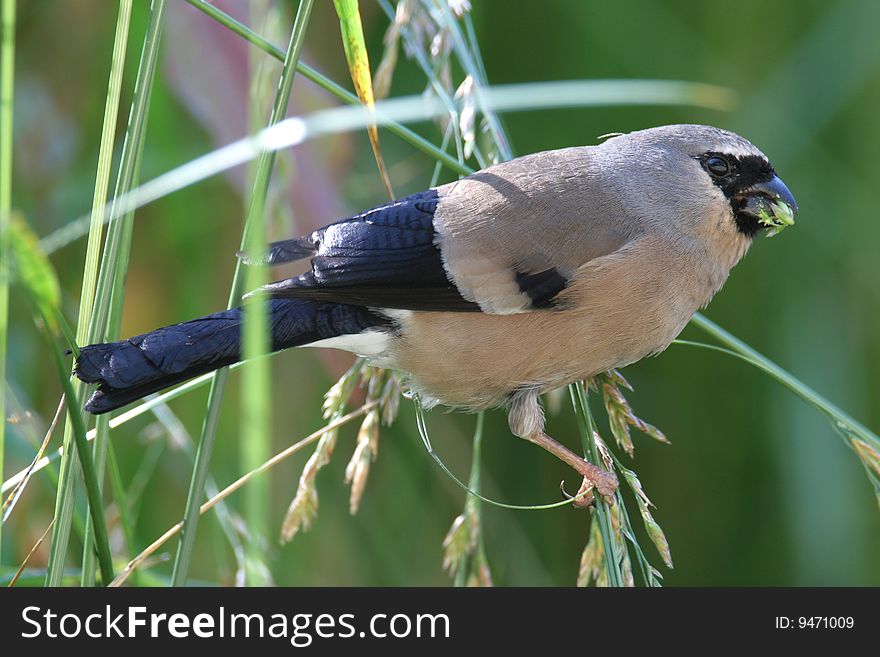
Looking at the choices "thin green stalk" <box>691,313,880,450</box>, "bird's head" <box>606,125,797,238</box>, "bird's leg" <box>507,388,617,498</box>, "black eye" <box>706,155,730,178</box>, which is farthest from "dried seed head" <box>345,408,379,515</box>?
"black eye" <box>706,155,730,178</box>

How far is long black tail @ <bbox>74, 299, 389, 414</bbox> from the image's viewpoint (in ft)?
5.11

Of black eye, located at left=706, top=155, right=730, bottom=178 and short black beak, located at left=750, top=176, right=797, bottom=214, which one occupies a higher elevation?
black eye, located at left=706, top=155, right=730, bottom=178

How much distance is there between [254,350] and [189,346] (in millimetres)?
853

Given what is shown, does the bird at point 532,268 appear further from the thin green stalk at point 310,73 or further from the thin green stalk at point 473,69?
the thin green stalk at point 310,73

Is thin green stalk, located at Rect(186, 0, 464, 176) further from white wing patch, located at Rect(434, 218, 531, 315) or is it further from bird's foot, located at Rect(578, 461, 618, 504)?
bird's foot, located at Rect(578, 461, 618, 504)

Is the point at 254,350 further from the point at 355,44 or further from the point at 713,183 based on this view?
the point at 713,183

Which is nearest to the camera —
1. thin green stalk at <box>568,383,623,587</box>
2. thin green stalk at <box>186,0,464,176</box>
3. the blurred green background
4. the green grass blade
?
the green grass blade

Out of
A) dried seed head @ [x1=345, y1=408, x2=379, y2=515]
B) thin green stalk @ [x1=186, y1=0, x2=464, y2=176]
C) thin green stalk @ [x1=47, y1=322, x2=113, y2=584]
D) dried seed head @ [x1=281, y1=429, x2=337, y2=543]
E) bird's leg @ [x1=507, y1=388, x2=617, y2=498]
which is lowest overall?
thin green stalk @ [x1=47, y1=322, x2=113, y2=584]

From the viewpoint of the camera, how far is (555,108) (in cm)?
335

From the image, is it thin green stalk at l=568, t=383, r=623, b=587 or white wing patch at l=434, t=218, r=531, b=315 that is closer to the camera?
thin green stalk at l=568, t=383, r=623, b=587
